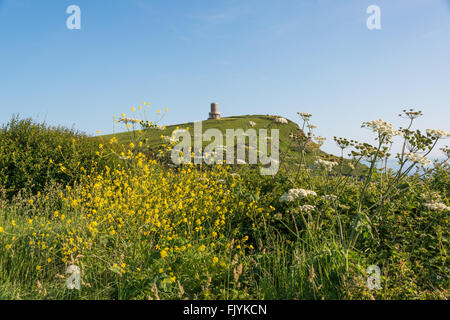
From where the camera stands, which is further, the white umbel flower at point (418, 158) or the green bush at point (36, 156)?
the green bush at point (36, 156)

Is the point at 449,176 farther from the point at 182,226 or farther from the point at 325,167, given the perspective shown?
the point at 182,226

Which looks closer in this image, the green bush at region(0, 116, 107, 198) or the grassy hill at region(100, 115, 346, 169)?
the grassy hill at region(100, 115, 346, 169)

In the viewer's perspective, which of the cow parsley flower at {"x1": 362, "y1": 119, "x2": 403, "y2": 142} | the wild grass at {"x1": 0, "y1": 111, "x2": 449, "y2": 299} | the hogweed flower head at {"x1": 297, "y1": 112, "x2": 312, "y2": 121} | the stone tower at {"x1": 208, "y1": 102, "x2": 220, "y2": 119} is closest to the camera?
the wild grass at {"x1": 0, "y1": 111, "x2": 449, "y2": 299}

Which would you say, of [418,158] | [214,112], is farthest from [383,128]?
[214,112]

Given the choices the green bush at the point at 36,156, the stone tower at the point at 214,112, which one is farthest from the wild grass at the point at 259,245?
the stone tower at the point at 214,112

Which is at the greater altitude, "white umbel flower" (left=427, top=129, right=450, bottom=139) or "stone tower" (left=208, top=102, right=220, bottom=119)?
"stone tower" (left=208, top=102, right=220, bottom=119)

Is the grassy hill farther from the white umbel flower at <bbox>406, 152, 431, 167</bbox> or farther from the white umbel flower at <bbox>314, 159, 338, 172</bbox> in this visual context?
the white umbel flower at <bbox>406, 152, 431, 167</bbox>

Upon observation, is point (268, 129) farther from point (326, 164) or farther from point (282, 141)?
point (326, 164)

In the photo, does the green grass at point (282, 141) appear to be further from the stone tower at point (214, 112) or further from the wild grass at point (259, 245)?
the stone tower at point (214, 112)

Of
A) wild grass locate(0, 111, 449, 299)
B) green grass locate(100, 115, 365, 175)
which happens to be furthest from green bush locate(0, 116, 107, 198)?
wild grass locate(0, 111, 449, 299)

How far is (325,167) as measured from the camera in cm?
482

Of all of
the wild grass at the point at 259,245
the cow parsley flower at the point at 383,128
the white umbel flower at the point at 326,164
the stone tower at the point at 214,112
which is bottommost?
the wild grass at the point at 259,245

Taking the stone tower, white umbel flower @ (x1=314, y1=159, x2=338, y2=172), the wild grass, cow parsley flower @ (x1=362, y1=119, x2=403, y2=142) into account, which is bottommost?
the wild grass

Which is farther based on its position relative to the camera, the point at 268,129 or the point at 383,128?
the point at 268,129
